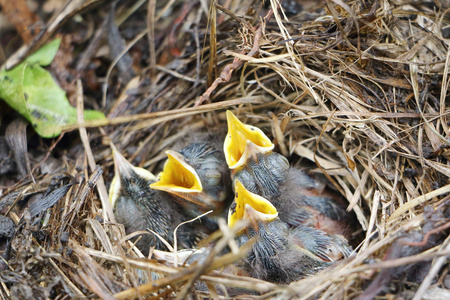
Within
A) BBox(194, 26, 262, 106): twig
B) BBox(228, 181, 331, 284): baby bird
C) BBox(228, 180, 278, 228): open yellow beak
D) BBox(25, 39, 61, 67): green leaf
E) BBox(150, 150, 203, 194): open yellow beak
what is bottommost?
BBox(228, 181, 331, 284): baby bird

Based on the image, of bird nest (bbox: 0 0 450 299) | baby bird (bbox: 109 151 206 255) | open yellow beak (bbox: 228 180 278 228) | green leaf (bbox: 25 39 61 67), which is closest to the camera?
bird nest (bbox: 0 0 450 299)

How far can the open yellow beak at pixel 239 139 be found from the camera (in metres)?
1.29

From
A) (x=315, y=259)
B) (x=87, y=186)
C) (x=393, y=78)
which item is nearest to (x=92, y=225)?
A: (x=87, y=186)

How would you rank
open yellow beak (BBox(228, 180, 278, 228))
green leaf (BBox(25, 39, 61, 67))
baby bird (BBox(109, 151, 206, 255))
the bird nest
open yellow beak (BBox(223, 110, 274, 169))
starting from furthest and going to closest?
green leaf (BBox(25, 39, 61, 67)), baby bird (BBox(109, 151, 206, 255)), open yellow beak (BBox(223, 110, 274, 169)), open yellow beak (BBox(228, 180, 278, 228)), the bird nest

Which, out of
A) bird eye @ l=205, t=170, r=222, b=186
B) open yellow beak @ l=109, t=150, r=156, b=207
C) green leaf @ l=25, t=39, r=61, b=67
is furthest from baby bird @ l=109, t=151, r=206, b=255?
green leaf @ l=25, t=39, r=61, b=67

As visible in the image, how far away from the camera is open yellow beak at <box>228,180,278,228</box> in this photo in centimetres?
116

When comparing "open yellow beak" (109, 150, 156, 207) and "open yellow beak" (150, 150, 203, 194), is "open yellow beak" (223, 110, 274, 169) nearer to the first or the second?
"open yellow beak" (150, 150, 203, 194)

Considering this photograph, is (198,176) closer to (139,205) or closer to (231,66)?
(139,205)

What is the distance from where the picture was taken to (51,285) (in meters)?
1.02

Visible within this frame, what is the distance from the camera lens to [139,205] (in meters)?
1.40

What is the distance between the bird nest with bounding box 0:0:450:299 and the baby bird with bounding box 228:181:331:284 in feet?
0.29

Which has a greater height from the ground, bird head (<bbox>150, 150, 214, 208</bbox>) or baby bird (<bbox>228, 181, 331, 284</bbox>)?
bird head (<bbox>150, 150, 214, 208</bbox>)

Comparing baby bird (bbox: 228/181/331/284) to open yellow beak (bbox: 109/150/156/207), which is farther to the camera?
open yellow beak (bbox: 109/150/156/207)

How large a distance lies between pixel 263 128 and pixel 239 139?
1.00 ft
